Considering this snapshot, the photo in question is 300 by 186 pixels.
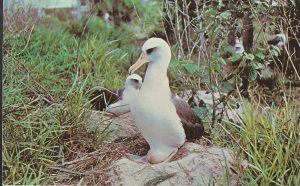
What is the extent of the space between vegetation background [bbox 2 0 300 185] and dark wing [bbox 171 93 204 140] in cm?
5

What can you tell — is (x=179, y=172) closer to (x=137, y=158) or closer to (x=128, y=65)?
(x=137, y=158)

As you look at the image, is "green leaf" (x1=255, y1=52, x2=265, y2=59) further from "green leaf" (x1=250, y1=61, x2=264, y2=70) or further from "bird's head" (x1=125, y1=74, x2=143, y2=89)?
"bird's head" (x1=125, y1=74, x2=143, y2=89)

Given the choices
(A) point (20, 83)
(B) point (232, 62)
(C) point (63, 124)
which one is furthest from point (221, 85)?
(A) point (20, 83)

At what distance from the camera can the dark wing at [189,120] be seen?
1599mm

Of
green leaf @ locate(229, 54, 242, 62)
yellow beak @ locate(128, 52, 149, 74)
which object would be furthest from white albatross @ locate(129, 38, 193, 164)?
green leaf @ locate(229, 54, 242, 62)

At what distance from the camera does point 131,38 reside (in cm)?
176

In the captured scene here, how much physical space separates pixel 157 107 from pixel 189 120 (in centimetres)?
11

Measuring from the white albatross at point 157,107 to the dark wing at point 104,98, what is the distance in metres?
0.12

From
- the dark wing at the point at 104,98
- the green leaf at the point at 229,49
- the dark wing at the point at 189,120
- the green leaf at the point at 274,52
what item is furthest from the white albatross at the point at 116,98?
the green leaf at the point at 274,52

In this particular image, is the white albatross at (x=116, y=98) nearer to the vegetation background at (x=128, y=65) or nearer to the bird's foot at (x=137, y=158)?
the vegetation background at (x=128, y=65)

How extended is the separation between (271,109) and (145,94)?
0.35m

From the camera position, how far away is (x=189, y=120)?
5.30 feet

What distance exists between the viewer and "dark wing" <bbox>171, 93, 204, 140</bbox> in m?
1.60

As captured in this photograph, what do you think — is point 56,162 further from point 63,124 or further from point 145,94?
point 145,94
